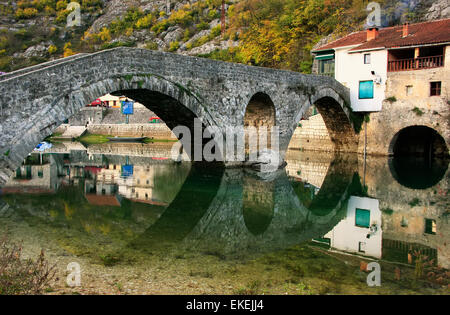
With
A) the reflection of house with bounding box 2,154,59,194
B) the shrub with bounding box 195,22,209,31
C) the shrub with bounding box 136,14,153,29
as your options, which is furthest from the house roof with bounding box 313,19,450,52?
the shrub with bounding box 136,14,153,29

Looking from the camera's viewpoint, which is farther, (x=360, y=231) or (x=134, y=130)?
(x=134, y=130)

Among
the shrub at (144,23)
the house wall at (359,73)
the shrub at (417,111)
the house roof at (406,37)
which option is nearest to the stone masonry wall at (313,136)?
the house wall at (359,73)

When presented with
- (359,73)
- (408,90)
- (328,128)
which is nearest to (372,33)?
(359,73)

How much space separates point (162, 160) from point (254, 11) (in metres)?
A: 39.8

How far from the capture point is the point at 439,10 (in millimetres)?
28328

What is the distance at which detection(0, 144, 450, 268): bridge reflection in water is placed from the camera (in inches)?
316

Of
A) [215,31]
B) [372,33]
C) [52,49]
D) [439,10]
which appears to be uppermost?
[215,31]

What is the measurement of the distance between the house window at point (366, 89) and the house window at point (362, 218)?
13.8 m

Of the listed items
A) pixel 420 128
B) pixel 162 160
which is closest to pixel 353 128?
pixel 420 128

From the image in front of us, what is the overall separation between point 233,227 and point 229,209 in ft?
6.03

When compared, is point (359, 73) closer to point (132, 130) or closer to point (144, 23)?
point (132, 130)

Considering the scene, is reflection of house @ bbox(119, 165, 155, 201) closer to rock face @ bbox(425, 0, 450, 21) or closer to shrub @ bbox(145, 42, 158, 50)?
rock face @ bbox(425, 0, 450, 21)

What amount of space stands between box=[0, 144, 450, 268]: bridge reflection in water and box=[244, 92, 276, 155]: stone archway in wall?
76.3 inches
